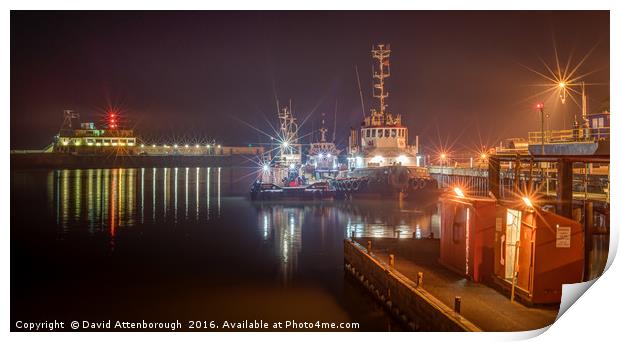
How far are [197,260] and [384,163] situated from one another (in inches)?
845

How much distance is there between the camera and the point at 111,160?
99562mm

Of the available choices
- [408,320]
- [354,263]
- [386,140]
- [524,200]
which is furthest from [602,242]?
[386,140]

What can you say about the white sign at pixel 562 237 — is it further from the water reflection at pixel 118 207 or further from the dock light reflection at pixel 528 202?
the water reflection at pixel 118 207

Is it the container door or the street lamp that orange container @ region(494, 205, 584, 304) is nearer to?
the container door

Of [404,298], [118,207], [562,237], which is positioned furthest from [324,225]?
[562,237]

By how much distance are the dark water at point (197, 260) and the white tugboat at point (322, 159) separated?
1195 centimetres

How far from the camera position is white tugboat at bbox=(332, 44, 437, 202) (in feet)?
112

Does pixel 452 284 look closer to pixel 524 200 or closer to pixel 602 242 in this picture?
pixel 524 200

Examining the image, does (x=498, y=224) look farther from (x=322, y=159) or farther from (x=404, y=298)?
(x=322, y=159)

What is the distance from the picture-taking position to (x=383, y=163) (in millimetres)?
36438

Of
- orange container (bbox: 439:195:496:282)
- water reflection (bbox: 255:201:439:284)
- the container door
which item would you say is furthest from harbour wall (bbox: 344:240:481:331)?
water reflection (bbox: 255:201:439:284)

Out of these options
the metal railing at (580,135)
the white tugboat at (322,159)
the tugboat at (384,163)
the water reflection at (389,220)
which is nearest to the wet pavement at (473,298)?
the water reflection at (389,220)

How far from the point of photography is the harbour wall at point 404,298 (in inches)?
283

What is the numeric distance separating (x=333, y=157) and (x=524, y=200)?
124ft
